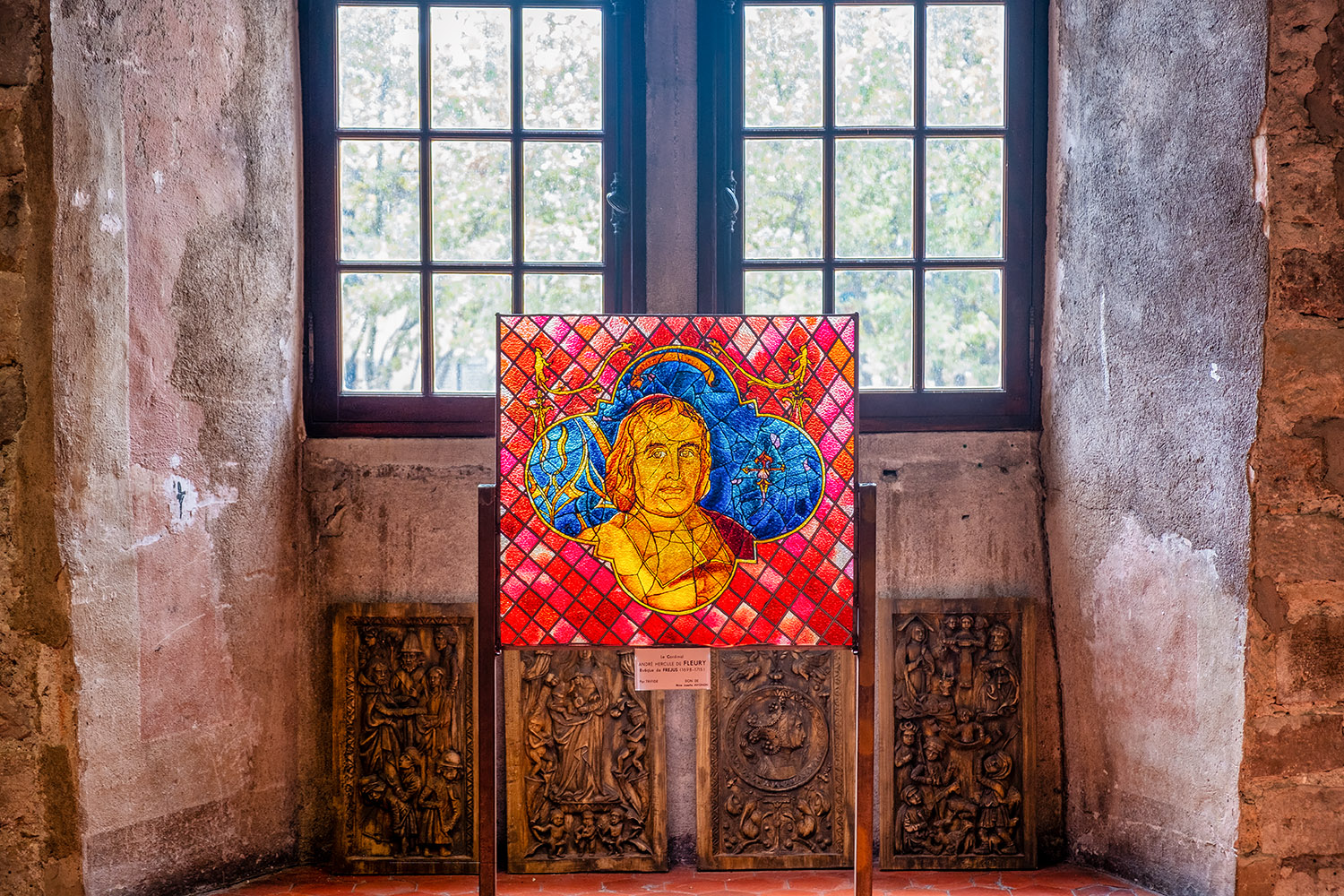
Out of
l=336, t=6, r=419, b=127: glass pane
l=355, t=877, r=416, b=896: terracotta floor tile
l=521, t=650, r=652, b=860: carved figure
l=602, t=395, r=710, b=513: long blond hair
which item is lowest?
l=355, t=877, r=416, b=896: terracotta floor tile

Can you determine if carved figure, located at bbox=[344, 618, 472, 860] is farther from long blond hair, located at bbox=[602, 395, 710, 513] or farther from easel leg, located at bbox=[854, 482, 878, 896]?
easel leg, located at bbox=[854, 482, 878, 896]

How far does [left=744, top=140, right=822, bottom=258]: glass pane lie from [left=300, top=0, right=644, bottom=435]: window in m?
0.35

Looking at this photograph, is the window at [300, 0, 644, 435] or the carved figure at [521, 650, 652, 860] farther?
the window at [300, 0, 644, 435]

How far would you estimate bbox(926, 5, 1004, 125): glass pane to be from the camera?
9.45 feet

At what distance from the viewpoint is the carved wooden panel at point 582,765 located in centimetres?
272

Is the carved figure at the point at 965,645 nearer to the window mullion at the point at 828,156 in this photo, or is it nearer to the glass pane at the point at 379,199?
the window mullion at the point at 828,156

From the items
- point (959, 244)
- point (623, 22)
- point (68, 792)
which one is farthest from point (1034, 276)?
point (68, 792)

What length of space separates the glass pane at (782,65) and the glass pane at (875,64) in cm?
8

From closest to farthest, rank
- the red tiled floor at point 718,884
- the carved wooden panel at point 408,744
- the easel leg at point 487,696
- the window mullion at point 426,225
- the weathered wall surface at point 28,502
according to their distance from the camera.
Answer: the easel leg at point 487,696 → the weathered wall surface at point 28,502 → the red tiled floor at point 718,884 → the carved wooden panel at point 408,744 → the window mullion at point 426,225

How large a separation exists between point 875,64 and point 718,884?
2.45 m

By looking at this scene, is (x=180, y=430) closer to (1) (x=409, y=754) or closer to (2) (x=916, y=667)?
(1) (x=409, y=754)

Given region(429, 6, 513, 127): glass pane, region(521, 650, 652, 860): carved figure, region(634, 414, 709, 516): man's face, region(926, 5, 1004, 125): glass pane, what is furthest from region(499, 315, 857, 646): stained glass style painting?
region(926, 5, 1004, 125): glass pane

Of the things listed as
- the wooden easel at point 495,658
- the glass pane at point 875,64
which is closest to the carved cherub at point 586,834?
the wooden easel at point 495,658

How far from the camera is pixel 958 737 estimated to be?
2.75m
